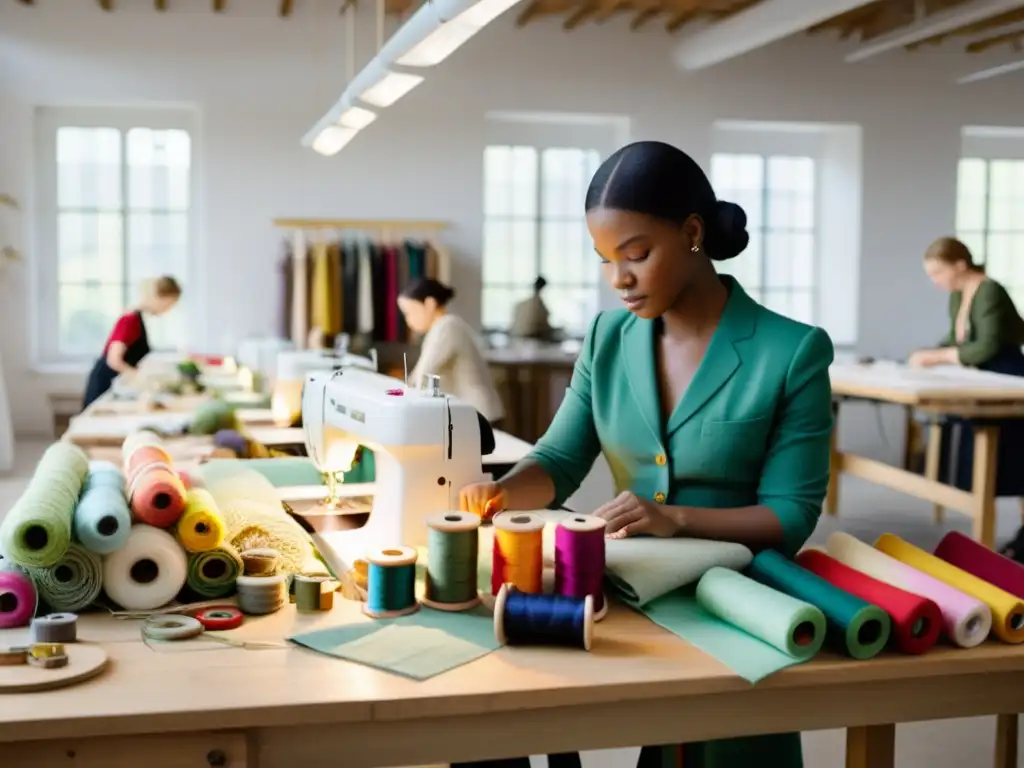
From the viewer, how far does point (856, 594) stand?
1.59 meters

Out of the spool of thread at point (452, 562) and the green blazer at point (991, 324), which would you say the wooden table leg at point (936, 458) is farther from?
the spool of thread at point (452, 562)

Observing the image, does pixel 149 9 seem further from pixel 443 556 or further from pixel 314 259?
pixel 443 556

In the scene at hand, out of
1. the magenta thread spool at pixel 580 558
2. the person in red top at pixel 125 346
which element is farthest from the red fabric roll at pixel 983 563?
the person in red top at pixel 125 346

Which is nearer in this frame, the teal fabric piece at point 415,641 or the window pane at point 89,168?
the teal fabric piece at point 415,641

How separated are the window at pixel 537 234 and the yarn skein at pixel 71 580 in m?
7.62

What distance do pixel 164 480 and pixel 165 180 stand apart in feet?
24.6

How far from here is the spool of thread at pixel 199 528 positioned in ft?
5.73

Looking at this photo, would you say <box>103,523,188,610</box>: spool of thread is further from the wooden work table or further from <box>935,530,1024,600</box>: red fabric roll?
<box>935,530,1024,600</box>: red fabric roll

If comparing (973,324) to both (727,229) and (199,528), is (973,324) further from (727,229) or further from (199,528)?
(199,528)

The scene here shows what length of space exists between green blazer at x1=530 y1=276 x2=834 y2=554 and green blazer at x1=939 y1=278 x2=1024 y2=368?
4462 mm

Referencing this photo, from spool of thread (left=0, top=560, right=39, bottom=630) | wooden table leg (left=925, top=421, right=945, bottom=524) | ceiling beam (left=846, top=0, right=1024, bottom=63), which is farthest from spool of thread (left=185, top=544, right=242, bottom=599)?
ceiling beam (left=846, top=0, right=1024, bottom=63)

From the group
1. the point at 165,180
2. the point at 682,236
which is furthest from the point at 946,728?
the point at 165,180

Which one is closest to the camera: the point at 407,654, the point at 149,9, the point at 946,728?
the point at 407,654

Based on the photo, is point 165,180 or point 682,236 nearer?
point 682,236
